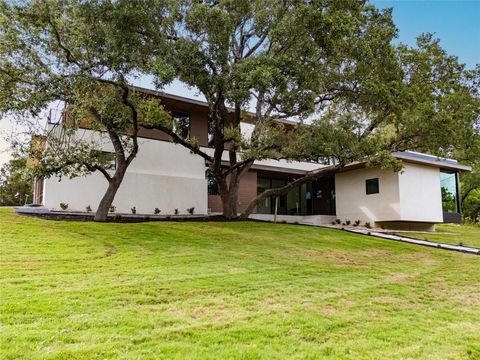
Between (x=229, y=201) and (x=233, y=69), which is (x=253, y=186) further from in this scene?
(x=233, y=69)

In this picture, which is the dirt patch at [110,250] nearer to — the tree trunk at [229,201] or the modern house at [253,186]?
the modern house at [253,186]

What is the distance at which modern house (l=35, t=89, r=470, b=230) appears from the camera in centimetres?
2030

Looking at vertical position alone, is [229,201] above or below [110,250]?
above

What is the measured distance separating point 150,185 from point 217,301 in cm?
1523

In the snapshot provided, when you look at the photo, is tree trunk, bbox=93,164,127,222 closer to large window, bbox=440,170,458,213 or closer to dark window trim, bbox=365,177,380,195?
dark window trim, bbox=365,177,380,195

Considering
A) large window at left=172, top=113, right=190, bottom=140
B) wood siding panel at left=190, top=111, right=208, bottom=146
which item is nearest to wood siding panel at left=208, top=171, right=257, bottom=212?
wood siding panel at left=190, top=111, right=208, bottom=146

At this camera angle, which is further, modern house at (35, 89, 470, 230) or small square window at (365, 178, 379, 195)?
small square window at (365, 178, 379, 195)

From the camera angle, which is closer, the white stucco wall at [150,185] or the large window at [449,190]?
the white stucco wall at [150,185]

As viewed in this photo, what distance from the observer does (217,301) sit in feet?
22.2

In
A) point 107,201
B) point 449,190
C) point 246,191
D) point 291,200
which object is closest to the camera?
point 107,201

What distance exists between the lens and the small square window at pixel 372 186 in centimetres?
2425

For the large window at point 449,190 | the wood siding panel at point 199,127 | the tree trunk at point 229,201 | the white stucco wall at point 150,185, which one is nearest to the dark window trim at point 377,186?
the large window at point 449,190

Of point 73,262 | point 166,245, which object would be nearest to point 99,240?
point 166,245

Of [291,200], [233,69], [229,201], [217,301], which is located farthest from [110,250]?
[291,200]
